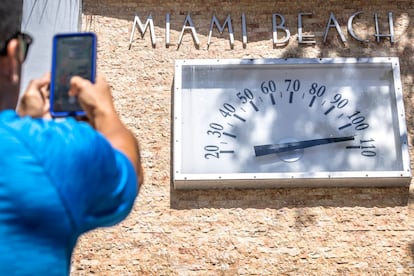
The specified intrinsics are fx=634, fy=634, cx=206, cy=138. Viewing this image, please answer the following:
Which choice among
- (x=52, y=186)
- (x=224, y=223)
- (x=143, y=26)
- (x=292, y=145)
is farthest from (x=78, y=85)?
(x=143, y=26)

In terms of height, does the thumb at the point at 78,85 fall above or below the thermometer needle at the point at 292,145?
below

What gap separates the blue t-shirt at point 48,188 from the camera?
1151 millimetres

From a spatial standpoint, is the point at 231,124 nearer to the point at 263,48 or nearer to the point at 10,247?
the point at 263,48

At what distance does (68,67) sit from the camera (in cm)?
153

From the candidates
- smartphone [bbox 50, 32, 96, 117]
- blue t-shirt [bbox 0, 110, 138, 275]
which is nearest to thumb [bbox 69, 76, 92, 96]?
smartphone [bbox 50, 32, 96, 117]

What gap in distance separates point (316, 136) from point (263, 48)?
3.03 feet

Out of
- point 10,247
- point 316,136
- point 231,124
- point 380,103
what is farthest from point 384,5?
point 10,247

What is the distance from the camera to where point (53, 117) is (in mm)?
1473

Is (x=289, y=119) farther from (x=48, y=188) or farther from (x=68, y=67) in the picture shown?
(x=48, y=188)

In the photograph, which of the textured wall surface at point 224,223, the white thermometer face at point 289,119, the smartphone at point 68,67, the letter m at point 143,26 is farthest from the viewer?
the letter m at point 143,26

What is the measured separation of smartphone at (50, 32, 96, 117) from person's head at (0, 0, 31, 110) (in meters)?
0.12

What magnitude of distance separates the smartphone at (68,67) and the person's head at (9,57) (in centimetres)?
12

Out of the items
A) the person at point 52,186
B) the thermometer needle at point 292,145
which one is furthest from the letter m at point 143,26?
the person at point 52,186

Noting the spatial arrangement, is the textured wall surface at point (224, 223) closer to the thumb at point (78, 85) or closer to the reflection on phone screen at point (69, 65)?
the reflection on phone screen at point (69, 65)
